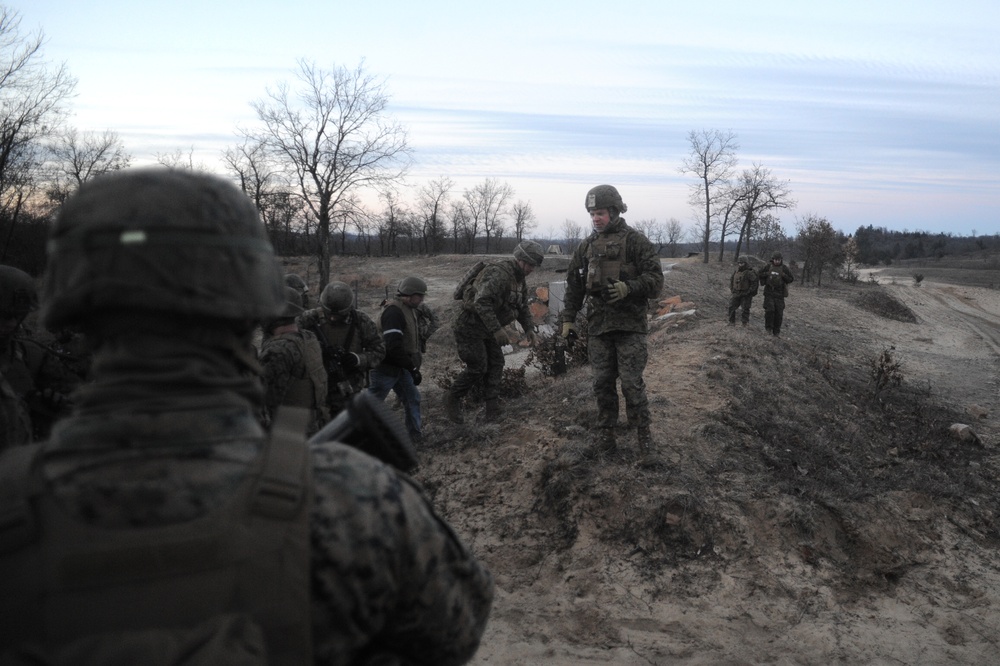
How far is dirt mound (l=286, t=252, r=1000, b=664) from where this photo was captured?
4.01m

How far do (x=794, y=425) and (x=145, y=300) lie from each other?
6.87 m

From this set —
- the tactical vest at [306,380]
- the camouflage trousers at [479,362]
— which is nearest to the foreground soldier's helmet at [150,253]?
the tactical vest at [306,380]

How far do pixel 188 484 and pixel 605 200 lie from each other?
4.88 meters

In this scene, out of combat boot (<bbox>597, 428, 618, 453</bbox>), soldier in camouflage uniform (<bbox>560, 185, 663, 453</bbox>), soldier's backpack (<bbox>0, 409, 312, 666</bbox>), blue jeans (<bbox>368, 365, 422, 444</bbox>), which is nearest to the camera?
soldier's backpack (<bbox>0, 409, 312, 666</bbox>)

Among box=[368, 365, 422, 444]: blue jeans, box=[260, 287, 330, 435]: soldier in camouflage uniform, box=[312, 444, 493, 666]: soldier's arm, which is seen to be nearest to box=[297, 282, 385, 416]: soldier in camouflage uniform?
box=[260, 287, 330, 435]: soldier in camouflage uniform

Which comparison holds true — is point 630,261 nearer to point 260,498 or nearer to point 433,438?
point 433,438

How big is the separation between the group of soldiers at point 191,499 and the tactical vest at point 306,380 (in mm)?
3108

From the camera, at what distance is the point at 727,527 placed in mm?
4848

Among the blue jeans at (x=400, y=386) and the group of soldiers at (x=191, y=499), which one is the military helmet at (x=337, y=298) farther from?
the group of soldiers at (x=191, y=499)

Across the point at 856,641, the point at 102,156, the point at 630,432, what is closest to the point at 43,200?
the point at 102,156

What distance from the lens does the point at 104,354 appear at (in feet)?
4.02

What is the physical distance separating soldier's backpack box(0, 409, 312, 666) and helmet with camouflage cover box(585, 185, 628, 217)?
4828mm

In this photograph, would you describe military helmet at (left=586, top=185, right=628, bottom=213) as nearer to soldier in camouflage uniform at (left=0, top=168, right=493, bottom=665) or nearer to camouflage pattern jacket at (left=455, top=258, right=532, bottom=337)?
camouflage pattern jacket at (left=455, top=258, right=532, bottom=337)

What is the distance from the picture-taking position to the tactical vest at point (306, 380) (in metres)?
4.47
